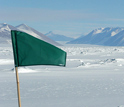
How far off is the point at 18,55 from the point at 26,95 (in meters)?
7.22

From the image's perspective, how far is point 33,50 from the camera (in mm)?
3816

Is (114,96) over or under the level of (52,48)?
under

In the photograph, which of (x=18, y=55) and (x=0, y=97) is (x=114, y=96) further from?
(x=18, y=55)

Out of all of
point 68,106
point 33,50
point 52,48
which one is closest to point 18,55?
point 33,50

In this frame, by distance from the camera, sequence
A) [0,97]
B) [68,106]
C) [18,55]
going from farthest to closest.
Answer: [0,97], [68,106], [18,55]

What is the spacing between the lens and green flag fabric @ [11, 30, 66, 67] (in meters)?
3.75

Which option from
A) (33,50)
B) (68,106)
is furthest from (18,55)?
(68,106)

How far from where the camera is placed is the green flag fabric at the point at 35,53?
3746 millimetres

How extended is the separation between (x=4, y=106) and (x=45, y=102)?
1355 mm

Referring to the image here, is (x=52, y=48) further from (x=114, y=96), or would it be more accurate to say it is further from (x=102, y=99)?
(x=114, y=96)

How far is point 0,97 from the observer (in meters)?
10.2

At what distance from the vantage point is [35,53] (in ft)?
12.6

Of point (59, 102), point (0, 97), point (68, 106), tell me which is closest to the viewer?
point (68, 106)

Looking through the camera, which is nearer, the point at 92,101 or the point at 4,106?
the point at 4,106
